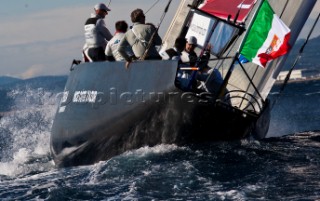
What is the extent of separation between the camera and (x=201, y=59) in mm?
11594

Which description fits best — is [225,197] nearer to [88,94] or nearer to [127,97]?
[127,97]

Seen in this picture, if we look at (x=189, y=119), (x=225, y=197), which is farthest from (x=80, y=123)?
(x=225, y=197)

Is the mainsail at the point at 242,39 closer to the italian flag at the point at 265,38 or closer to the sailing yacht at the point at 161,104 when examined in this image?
the sailing yacht at the point at 161,104

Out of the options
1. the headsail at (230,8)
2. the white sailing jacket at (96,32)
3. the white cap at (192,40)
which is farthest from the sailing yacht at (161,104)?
the white sailing jacket at (96,32)

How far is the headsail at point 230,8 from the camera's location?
40.0 ft

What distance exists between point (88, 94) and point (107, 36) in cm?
111

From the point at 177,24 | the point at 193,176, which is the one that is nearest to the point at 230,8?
the point at 193,176

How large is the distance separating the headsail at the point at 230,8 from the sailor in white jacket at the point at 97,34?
1.65 meters

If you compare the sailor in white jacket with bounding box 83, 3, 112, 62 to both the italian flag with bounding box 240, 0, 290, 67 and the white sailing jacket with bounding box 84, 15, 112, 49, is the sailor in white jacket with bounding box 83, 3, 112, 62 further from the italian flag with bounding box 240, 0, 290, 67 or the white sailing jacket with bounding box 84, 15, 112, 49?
the italian flag with bounding box 240, 0, 290, 67

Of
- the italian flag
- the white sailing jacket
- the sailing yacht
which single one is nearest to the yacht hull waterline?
the sailing yacht

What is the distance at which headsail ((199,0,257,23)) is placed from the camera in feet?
40.0

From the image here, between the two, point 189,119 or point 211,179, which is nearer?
point 211,179

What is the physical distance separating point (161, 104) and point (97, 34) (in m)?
2.57

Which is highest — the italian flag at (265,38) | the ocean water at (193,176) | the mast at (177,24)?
the italian flag at (265,38)
